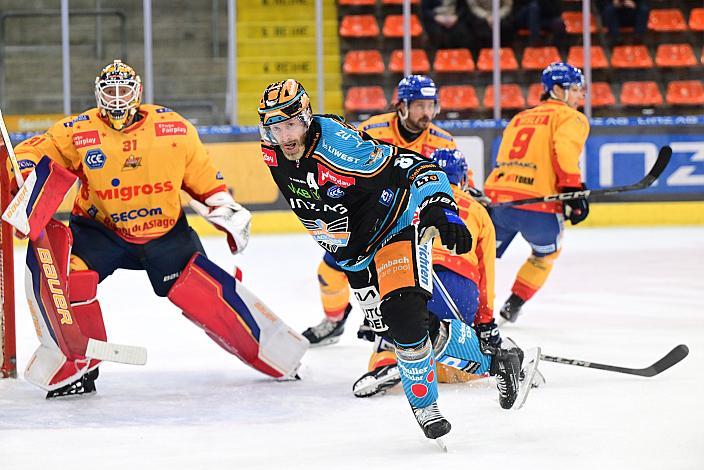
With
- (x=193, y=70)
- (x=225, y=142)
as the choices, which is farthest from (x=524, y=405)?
(x=193, y=70)

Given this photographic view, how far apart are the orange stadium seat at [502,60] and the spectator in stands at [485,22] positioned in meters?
0.09

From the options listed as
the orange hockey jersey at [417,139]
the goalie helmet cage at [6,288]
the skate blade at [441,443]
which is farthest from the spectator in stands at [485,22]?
the skate blade at [441,443]

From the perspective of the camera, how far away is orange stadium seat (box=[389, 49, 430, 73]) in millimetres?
10133

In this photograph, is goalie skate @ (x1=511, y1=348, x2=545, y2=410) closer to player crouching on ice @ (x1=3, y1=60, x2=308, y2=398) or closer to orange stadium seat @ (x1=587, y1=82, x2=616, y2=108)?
player crouching on ice @ (x1=3, y1=60, x2=308, y2=398)

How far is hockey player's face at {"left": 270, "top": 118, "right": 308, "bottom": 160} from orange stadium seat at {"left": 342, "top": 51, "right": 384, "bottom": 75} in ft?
24.1

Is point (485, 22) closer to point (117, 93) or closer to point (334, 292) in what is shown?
point (334, 292)

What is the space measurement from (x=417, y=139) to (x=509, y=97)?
5156 mm

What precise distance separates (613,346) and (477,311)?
98 centimetres

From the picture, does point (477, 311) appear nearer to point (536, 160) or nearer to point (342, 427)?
point (342, 427)

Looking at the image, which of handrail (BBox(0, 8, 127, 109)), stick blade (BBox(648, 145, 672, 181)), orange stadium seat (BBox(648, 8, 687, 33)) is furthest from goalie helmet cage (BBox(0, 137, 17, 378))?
orange stadium seat (BBox(648, 8, 687, 33))

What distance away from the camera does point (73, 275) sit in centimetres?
387

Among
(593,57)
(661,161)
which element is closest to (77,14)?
(593,57)

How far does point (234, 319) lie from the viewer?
4.10 meters

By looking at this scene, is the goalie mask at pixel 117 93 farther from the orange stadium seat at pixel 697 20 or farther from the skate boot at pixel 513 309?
the orange stadium seat at pixel 697 20
